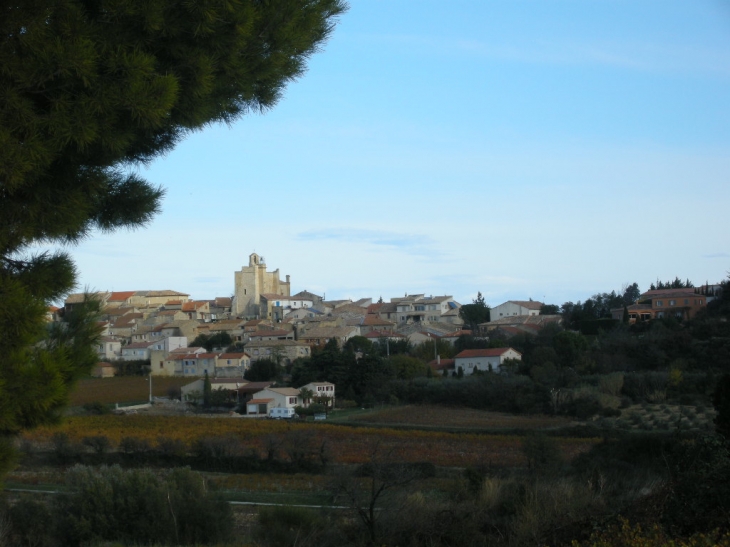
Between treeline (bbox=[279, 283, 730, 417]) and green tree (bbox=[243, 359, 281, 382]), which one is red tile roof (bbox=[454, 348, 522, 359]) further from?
green tree (bbox=[243, 359, 281, 382])

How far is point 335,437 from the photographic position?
101 feet

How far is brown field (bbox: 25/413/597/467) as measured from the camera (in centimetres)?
2450

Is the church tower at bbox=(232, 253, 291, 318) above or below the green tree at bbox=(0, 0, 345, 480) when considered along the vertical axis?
above

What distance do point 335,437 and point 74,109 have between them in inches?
1053

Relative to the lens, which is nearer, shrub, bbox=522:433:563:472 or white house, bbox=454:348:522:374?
shrub, bbox=522:433:563:472

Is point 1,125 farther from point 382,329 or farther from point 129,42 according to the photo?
point 382,329

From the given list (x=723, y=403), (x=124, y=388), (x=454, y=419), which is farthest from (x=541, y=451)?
(x=124, y=388)

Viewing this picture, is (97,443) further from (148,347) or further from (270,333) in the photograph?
(270,333)

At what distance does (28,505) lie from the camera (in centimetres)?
1123

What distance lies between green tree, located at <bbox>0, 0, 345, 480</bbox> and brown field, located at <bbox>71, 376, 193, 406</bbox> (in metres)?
40.3

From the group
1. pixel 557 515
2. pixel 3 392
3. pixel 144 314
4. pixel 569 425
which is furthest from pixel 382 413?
pixel 144 314

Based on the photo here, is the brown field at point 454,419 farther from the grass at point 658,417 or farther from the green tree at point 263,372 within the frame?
the green tree at point 263,372

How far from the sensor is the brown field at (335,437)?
24.5m

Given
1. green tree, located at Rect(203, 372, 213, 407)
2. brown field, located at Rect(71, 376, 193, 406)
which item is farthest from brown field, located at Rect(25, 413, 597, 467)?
brown field, located at Rect(71, 376, 193, 406)
